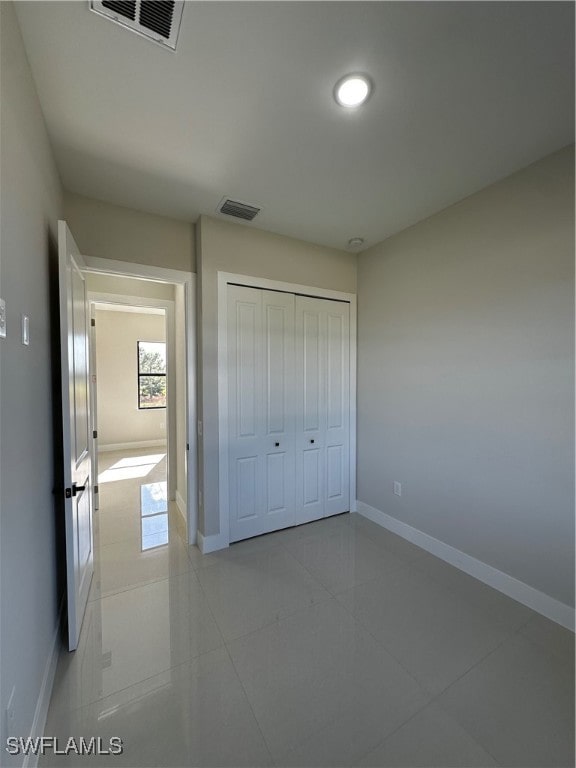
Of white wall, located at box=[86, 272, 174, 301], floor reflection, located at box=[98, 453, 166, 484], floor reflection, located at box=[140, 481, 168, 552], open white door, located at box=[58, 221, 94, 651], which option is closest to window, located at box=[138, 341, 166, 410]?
floor reflection, located at box=[98, 453, 166, 484]

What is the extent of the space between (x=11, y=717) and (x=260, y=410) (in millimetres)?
2023

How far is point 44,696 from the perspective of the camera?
1299mm

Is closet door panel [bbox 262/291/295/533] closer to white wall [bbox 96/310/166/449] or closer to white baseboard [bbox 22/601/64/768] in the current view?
white baseboard [bbox 22/601/64/768]

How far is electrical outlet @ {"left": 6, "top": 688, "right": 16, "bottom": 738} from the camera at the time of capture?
3.06 ft

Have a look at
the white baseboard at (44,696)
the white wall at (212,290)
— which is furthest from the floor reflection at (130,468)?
the white baseboard at (44,696)

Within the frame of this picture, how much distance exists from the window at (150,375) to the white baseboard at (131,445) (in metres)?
0.77

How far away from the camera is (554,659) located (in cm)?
154

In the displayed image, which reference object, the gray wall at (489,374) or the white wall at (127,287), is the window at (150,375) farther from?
the gray wall at (489,374)

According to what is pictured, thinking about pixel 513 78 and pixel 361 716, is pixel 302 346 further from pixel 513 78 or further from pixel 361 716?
pixel 361 716

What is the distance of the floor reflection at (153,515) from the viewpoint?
270 cm

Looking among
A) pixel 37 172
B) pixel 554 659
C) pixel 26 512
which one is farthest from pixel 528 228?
pixel 26 512

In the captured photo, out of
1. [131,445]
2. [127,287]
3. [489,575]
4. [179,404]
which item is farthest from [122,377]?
[489,575]

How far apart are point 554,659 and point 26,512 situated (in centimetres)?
262

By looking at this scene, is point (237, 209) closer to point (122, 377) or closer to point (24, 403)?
point (24, 403)
